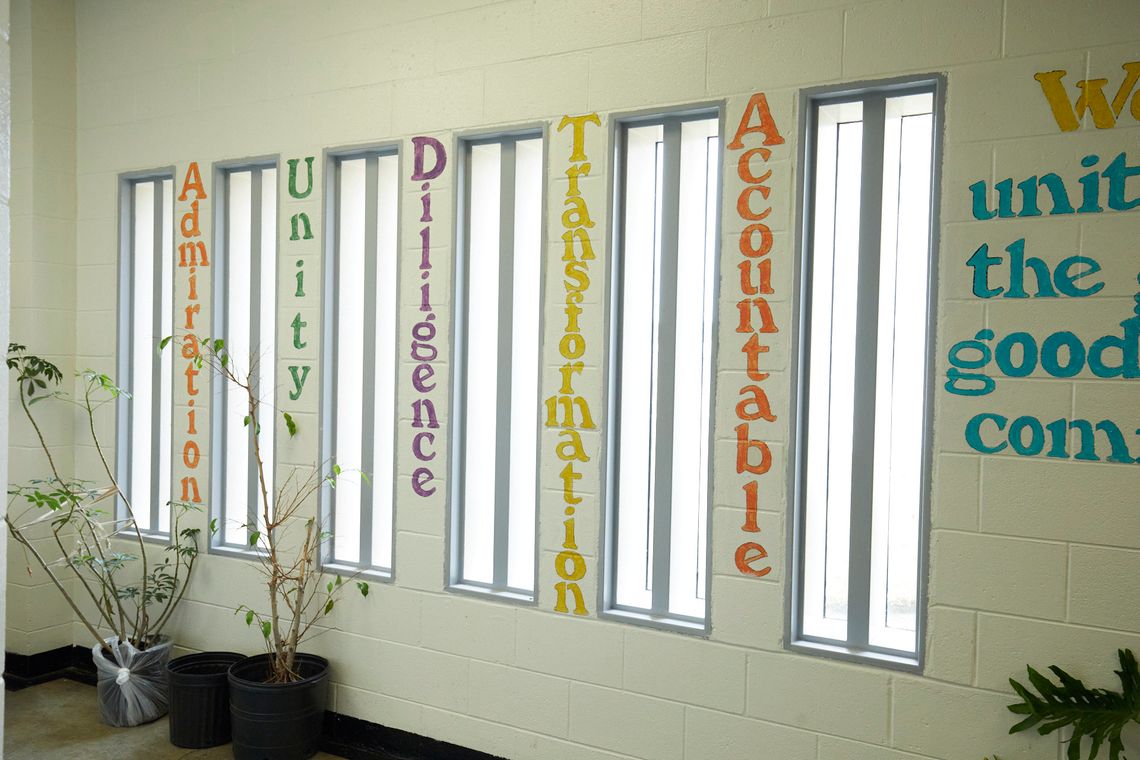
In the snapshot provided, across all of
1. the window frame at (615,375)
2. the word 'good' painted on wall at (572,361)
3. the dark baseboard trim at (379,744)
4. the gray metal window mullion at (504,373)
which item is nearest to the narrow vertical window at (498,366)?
the gray metal window mullion at (504,373)

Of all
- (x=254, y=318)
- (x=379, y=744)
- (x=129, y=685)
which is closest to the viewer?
(x=379, y=744)

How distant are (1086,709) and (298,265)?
2.85 meters

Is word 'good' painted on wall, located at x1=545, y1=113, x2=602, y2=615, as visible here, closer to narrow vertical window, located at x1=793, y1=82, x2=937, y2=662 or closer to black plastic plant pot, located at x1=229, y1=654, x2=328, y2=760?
narrow vertical window, located at x1=793, y1=82, x2=937, y2=662

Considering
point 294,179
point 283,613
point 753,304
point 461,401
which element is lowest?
point 283,613

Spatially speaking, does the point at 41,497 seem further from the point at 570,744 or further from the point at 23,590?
the point at 570,744

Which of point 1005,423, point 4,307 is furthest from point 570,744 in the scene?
point 4,307

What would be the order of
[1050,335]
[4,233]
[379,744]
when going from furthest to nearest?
[379,744]
[1050,335]
[4,233]

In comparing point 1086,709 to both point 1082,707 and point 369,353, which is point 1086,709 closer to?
point 1082,707

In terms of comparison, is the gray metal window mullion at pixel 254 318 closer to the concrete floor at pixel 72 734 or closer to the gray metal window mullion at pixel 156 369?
the gray metal window mullion at pixel 156 369

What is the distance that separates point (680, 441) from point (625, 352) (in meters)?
0.33

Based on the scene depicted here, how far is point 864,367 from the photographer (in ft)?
8.57

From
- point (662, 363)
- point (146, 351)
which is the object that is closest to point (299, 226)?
point (146, 351)

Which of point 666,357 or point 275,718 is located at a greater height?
point 666,357

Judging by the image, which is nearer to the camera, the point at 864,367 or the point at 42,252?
the point at 864,367
